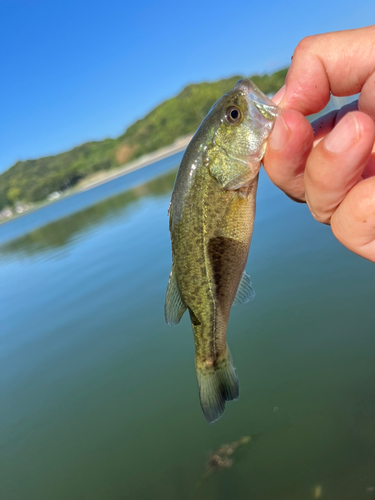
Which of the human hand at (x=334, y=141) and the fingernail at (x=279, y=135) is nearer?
the human hand at (x=334, y=141)

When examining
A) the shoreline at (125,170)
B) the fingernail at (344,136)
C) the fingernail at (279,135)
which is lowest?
the fingernail at (344,136)

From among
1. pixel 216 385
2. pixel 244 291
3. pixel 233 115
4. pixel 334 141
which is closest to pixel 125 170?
pixel 244 291

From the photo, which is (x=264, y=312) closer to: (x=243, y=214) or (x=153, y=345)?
(x=153, y=345)

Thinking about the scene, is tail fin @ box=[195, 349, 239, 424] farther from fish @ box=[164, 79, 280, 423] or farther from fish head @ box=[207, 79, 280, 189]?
fish head @ box=[207, 79, 280, 189]

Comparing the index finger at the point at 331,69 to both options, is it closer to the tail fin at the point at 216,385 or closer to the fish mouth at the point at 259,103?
the fish mouth at the point at 259,103

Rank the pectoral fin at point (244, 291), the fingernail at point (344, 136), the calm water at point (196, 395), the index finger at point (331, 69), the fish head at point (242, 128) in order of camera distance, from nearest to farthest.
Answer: the fingernail at point (344, 136) → the index finger at point (331, 69) → the fish head at point (242, 128) → the pectoral fin at point (244, 291) → the calm water at point (196, 395)

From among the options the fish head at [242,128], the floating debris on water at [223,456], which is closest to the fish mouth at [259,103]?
the fish head at [242,128]

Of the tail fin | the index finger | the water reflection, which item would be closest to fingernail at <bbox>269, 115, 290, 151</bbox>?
the index finger
